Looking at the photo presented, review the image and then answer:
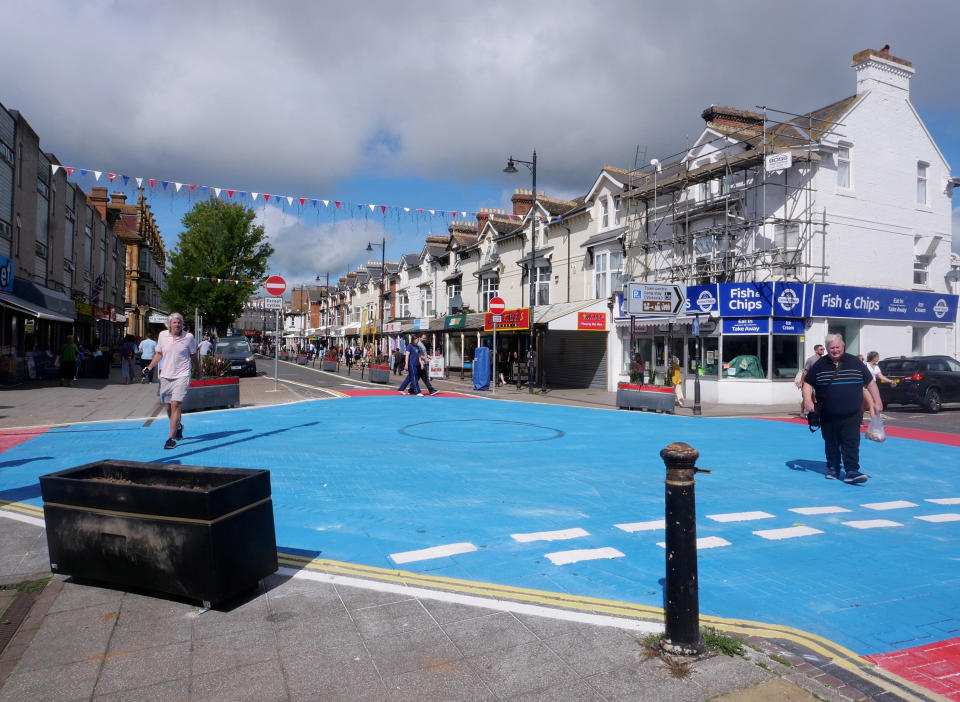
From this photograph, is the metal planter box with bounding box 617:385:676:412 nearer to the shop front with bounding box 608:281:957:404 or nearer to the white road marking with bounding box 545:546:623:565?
the shop front with bounding box 608:281:957:404

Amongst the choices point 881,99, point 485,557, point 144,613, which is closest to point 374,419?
point 485,557

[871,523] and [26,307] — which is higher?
[26,307]

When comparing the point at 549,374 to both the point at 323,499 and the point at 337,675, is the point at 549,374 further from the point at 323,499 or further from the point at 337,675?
the point at 337,675

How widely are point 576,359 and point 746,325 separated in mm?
9576

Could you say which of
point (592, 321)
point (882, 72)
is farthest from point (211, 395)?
point (882, 72)

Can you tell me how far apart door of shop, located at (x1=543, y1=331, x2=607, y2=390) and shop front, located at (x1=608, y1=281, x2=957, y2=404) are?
4.11m

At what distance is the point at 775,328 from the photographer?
20.6m

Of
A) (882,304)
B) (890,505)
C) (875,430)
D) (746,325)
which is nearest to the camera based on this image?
(890,505)

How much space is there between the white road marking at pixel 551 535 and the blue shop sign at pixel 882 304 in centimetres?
1836

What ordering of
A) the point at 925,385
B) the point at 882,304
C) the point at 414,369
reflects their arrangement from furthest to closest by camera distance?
the point at 882,304, the point at 414,369, the point at 925,385

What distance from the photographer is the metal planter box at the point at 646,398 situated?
1706cm

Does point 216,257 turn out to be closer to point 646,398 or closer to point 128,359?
point 128,359

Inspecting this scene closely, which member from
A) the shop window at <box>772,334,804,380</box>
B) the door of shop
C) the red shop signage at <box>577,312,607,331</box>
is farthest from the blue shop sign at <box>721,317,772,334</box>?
the door of shop

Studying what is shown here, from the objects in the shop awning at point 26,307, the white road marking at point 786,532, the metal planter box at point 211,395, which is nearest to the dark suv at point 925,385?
the white road marking at point 786,532
